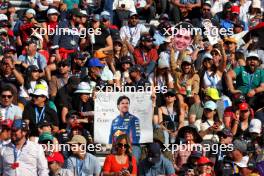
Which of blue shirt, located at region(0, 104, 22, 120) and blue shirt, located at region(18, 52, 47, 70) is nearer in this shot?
blue shirt, located at region(0, 104, 22, 120)

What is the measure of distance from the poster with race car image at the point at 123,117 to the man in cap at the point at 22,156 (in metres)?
2.06

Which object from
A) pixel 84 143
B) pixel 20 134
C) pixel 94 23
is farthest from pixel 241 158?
pixel 94 23

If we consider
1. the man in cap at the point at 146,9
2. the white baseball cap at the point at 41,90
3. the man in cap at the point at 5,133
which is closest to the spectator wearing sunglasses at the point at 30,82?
the white baseball cap at the point at 41,90

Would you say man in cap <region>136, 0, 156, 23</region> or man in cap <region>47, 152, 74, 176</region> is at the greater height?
man in cap <region>136, 0, 156, 23</region>

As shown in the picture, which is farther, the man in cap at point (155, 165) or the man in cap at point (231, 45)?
the man in cap at point (231, 45)

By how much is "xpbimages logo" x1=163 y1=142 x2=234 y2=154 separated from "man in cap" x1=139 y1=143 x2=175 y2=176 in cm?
60

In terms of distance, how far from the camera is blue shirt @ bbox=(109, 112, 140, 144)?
67.8 feet

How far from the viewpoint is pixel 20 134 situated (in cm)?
1869

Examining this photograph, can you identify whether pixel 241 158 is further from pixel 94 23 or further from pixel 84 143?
pixel 94 23

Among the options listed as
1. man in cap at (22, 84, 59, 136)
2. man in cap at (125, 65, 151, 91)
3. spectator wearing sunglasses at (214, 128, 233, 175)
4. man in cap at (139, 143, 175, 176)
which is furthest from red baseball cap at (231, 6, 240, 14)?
man in cap at (139, 143, 175, 176)

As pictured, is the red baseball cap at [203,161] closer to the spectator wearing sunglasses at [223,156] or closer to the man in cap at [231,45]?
the spectator wearing sunglasses at [223,156]

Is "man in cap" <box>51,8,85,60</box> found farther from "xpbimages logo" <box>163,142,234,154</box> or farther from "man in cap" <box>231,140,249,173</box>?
"man in cap" <box>231,140,249,173</box>

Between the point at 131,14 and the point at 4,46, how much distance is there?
108 inches

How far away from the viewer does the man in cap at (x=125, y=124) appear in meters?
20.7
